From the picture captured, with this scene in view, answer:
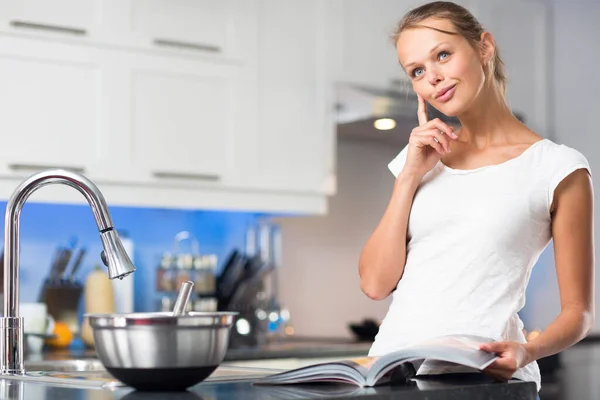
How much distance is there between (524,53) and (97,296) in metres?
2.11

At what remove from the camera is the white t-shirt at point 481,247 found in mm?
1670

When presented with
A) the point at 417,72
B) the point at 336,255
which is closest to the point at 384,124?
the point at 336,255

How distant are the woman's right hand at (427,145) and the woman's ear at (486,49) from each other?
0.54 ft

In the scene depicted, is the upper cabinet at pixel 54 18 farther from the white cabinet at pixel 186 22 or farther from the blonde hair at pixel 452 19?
the blonde hair at pixel 452 19

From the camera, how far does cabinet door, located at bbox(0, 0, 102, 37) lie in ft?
9.32

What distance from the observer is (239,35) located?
327 cm

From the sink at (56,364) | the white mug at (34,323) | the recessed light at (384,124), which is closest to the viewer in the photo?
the sink at (56,364)

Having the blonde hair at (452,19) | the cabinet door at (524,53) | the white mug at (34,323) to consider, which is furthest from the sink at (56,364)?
the cabinet door at (524,53)

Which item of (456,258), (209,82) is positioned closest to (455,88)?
(456,258)

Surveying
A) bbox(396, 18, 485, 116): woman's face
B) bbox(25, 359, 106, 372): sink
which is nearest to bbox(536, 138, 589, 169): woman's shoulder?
bbox(396, 18, 485, 116): woman's face

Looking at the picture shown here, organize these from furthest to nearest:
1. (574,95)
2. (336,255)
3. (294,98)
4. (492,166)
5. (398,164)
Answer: (574,95), (336,255), (294,98), (398,164), (492,166)

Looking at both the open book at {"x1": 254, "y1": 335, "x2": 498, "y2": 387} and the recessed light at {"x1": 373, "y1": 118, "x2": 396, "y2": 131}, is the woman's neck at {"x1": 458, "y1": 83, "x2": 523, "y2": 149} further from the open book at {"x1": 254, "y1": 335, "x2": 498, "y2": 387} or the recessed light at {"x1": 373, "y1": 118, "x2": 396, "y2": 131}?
the recessed light at {"x1": 373, "y1": 118, "x2": 396, "y2": 131}

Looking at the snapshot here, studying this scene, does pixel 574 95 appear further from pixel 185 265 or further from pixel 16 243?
pixel 16 243

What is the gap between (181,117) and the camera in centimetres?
313
